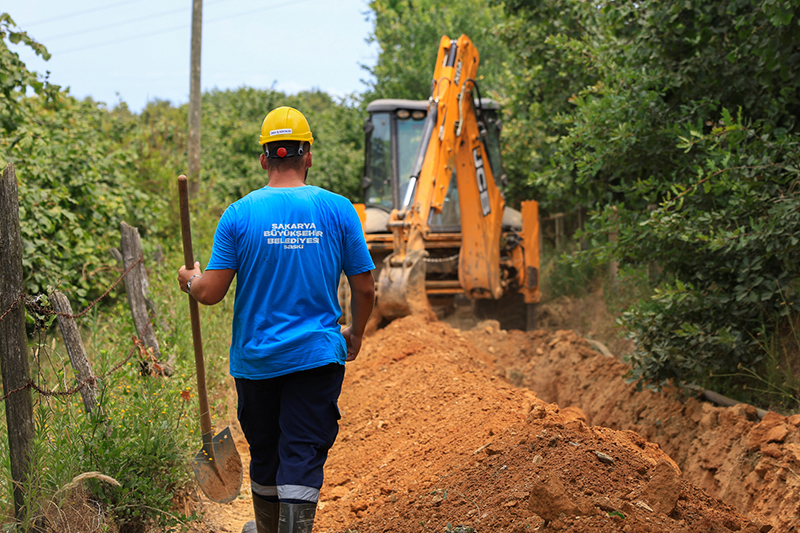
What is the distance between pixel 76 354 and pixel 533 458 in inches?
95.5

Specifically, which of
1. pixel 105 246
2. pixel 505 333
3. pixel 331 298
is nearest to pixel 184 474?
pixel 331 298

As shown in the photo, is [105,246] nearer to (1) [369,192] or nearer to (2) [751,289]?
(1) [369,192]

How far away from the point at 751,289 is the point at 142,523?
14.4 feet

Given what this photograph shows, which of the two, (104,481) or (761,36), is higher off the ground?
(761,36)

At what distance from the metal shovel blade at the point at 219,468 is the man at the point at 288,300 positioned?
0.85 meters

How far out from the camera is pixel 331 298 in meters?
3.08

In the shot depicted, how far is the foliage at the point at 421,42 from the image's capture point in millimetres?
19125

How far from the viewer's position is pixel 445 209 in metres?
10.4

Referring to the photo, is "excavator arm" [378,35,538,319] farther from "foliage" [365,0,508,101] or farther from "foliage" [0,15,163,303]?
"foliage" [365,0,508,101]

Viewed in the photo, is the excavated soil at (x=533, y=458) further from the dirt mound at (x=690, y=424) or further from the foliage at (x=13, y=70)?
the foliage at (x=13, y=70)

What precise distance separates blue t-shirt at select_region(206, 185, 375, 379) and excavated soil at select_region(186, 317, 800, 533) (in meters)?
1.08

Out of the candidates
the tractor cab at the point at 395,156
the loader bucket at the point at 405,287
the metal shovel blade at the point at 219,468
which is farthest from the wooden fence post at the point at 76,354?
the tractor cab at the point at 395,156

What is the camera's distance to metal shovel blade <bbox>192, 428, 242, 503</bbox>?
3832mm

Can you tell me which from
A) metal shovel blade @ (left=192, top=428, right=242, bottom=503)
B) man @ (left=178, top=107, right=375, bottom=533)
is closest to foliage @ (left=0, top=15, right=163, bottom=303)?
metal shovel blade @ (left=192, top=428, right=242, bottom=503)
